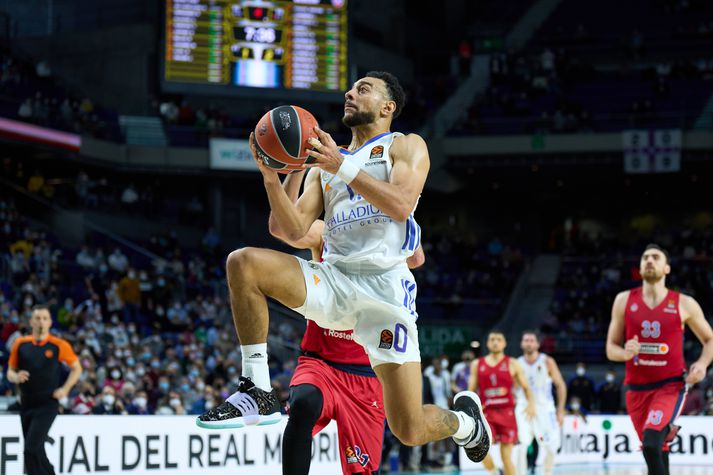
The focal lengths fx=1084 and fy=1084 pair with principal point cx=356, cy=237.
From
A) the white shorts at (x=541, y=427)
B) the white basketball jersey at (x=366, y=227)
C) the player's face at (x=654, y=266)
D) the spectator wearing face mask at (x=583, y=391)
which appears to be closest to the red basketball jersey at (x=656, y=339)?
the player's face at (x=654, y=266)

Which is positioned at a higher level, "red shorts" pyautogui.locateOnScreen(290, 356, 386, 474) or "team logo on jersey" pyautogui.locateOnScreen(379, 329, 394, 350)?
"team logo on jersey" pyautogui.locateOnScreen(379, 329, 394, 350)

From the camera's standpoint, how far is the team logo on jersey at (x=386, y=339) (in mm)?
6023

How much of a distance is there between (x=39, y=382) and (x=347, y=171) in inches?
244

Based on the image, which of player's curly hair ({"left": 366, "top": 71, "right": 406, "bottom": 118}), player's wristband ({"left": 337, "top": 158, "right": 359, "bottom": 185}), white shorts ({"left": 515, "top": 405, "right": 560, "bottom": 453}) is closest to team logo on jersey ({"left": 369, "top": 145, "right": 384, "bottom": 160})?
player's curly hair ({"left": 366, "top": 71, "right": 406, "bottom": 118})

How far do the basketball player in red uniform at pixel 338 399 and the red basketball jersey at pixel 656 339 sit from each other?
292 centimetres

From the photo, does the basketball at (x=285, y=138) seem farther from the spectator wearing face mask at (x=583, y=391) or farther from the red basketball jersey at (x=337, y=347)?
the spectator wearing face mask at (x=583, y=391)

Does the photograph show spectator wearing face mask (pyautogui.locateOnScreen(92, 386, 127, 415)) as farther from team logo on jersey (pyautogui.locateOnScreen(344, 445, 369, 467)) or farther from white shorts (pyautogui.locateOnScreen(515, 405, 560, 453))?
team logo on jersey (pyautogui.locateOnScreen(344, 445, 369, 467))

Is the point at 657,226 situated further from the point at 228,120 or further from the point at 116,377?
the point at 116,377

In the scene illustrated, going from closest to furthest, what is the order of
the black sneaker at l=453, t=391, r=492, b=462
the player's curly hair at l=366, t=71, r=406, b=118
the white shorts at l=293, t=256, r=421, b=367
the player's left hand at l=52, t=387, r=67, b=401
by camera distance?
the white shorts at l=293, t=256, r=421, b=367 → the player's curly hair at l=366, t=71, r=406, b=118 → the black sneaker at l=453, t=391, r=492, b=462 → the player's left hand at l=52, t=387, r=67, b=401

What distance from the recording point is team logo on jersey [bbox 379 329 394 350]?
19.8 ft

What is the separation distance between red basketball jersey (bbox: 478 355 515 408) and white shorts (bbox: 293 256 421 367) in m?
7.53

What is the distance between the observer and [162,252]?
1086 inches

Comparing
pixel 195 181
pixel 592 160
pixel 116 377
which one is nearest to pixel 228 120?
pixel 195 181

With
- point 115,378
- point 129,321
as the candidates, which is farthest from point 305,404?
point 129,321
